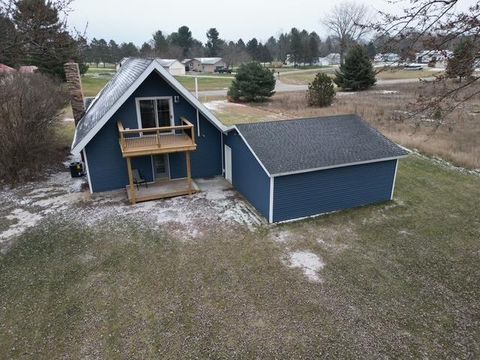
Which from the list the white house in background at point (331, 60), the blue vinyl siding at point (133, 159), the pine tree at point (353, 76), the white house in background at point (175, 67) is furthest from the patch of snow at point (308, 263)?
the white house in background at point (331, 60)

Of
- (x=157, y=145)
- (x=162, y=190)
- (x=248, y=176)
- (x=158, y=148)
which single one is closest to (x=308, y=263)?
(x=248, y=176)

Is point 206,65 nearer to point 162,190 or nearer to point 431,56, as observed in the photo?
point 162,190

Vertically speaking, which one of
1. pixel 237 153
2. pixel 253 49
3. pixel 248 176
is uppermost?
pixel 253 49

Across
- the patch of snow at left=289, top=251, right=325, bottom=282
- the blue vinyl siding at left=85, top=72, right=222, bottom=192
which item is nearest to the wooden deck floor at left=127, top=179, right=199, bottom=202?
the blue vinyl siding at left=85, top=72, right=222, bottom=192

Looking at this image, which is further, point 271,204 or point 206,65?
point 206,65

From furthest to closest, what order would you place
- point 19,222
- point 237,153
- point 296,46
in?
point 296,46
point 237,153
point 19,222
